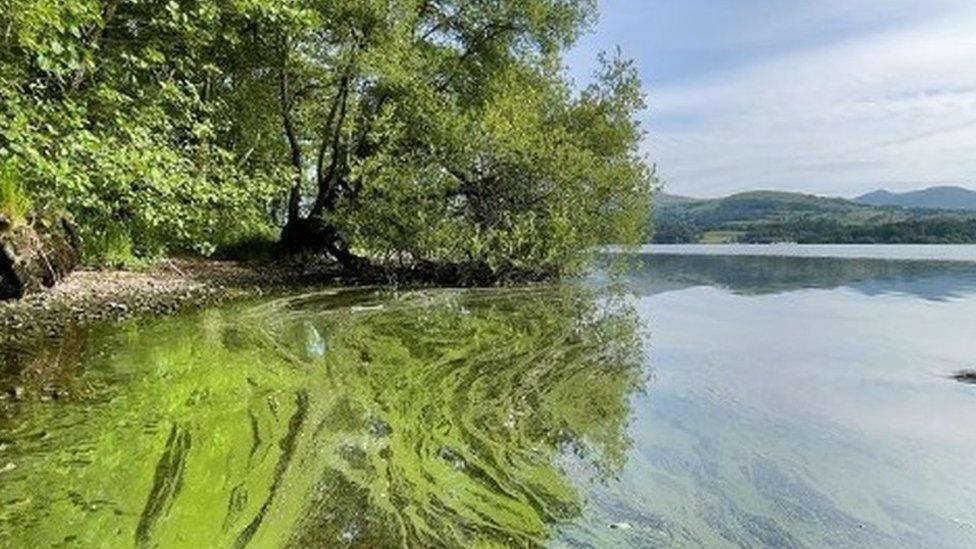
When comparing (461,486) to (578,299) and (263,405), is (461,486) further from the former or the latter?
(578,299)

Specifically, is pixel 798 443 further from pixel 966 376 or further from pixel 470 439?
pixel 966 376

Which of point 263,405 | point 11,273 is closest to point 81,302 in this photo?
point 11,273

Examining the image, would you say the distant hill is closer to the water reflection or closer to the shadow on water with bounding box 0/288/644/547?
the water reflection

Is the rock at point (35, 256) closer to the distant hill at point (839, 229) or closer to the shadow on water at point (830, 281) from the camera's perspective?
the shadow on water at point (830, 281)

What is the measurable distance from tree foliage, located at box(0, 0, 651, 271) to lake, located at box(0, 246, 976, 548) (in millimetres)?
7695

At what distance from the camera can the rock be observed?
11.8 m

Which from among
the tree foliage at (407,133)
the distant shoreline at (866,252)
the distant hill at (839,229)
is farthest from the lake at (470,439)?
the distant hill at (839,229)

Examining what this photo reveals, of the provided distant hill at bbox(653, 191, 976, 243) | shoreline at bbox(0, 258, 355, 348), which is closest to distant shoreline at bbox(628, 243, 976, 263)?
distant hill at bbox(653, 191, 976, 243)

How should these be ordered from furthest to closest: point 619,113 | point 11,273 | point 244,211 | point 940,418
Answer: point 619,113 < point 244,211 < point 11,273 < point 940,418

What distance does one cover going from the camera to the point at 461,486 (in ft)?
18.1

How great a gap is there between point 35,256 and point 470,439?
32.2ft

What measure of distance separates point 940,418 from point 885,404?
2.45 feet

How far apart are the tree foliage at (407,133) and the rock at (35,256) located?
1.53 meters

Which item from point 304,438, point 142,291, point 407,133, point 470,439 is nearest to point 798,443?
point 470,439
